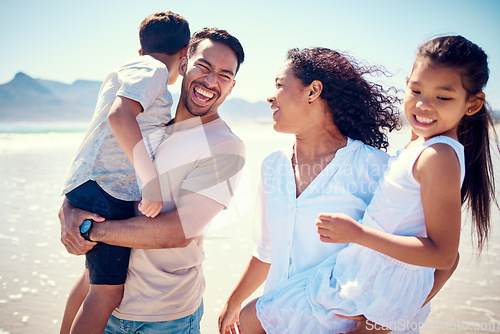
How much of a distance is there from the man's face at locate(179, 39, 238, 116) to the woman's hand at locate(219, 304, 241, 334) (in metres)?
1.19

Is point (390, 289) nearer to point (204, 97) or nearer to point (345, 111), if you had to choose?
point (345, 111)

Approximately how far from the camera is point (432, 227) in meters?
1.31

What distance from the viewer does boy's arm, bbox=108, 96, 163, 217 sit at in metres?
1.88

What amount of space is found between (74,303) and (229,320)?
39.7 inches

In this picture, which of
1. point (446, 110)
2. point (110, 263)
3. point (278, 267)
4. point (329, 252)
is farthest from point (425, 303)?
point (110, 263)

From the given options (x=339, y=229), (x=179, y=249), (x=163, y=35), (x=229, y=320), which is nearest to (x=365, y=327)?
(x=339, y=229)

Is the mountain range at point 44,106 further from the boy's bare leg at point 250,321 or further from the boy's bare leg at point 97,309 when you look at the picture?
the boy's bare leg at point 250,321

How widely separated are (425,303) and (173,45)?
2200mm

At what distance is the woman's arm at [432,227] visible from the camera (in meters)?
1.29

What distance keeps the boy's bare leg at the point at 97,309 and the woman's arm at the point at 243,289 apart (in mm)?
611

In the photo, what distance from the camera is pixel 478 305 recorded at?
11.0 ft

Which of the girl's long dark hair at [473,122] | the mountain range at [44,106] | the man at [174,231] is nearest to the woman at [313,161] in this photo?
the man at [174,231]

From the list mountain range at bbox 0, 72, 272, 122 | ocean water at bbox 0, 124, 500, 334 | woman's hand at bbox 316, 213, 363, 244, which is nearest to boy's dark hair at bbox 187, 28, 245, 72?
ocean water at bbox 0, 124, 500, 334

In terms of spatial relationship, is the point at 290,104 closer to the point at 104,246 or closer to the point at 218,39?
the point at 218,39
